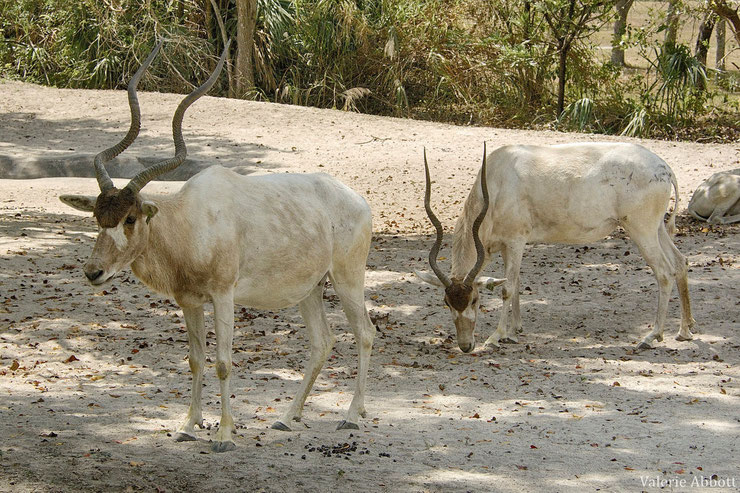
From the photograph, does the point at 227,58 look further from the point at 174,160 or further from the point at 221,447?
the point at 221,447

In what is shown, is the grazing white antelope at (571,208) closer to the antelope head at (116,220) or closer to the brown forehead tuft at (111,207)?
the antelope head at (116,220)

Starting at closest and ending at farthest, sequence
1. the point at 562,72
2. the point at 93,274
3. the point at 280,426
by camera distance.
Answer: the point at 93,274
the point at 280,426
the point at 562,72

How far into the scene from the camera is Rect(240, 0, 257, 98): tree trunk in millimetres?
20656

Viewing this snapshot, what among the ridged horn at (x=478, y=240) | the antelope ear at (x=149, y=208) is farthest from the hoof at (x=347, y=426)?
the ridged horn at (x=478, y=240)

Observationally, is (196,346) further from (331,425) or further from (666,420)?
(666,420)

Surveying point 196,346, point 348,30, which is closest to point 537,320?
point 196,346

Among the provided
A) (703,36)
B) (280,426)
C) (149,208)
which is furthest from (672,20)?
(149,208)

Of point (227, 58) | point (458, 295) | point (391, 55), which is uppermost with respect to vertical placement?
point (391, 55)

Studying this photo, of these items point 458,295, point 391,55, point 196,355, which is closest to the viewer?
point 196,355

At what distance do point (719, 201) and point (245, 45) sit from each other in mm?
11783

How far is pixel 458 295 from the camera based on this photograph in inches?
344

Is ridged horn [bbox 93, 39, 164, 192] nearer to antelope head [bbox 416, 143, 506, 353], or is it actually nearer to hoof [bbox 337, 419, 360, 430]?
hoof [bbox 337, 419, 360, 430]

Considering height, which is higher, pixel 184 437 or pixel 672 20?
pixel 672 20

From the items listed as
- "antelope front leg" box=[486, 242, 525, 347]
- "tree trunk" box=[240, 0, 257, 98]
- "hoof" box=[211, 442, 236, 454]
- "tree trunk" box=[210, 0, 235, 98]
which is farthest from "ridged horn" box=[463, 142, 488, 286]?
"tree trunk" box=[210, 0, 235, 98]
